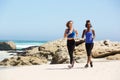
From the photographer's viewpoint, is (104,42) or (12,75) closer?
(12,75)

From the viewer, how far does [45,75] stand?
9.84 meters

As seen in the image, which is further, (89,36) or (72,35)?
(89,36)

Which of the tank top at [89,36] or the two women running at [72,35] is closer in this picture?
the two women running at [72,35]

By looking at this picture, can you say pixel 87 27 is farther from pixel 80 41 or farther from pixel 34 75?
pixel 80 41

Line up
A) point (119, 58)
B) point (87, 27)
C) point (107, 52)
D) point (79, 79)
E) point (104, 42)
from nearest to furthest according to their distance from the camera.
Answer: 1. point (79, 79)
2. point (87, 27)
3. point (119, 58)
4. point (107, 52)
5. point (104, 42)

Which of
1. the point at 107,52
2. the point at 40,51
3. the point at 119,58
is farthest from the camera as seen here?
the point at 40,51

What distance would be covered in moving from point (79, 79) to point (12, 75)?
6.10 feet

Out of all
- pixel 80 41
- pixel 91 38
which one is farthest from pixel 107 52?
pixel 91 38

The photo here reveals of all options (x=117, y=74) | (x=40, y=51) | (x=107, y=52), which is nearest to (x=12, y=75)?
(x=117, y=74)

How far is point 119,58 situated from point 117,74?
6.16 meters

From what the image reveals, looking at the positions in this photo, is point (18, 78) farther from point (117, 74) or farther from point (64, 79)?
point (117, 74)

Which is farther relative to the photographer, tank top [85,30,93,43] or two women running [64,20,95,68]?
tank top [85,30,93,43]

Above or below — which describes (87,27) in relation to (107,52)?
above

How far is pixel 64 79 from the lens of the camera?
29.8 ft
